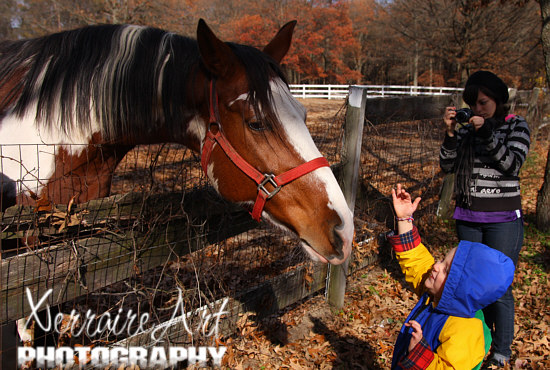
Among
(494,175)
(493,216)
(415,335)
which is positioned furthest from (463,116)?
(415,335)

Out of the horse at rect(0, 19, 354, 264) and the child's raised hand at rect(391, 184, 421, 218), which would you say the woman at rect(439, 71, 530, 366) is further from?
the horse at rect(0, 19, 354, 264)

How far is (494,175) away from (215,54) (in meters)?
2.52

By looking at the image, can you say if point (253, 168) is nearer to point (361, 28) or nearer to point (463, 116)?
point (463, 116)

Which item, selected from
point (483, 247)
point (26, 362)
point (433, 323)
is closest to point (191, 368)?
point (26, 362)

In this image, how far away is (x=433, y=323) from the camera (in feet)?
6.13

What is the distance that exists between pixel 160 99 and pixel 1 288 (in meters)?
1.32

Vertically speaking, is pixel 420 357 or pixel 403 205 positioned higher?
pixel 403 205

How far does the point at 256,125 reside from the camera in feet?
6.17

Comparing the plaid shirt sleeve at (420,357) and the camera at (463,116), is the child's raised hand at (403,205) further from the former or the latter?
the camera at (463,116)

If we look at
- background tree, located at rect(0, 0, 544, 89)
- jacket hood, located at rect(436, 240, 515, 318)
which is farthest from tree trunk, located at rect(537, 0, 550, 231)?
→ jacket hood, located at rect(436, 240, 515, 318)

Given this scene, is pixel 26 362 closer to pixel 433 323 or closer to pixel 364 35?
pixel 433 323

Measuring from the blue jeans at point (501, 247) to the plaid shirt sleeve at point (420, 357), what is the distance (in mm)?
1549

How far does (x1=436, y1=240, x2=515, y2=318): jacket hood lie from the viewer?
167 centimetres

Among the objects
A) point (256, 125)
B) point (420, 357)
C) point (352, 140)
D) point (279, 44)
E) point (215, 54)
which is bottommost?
point (420, 357)
